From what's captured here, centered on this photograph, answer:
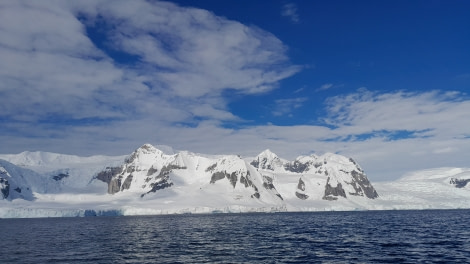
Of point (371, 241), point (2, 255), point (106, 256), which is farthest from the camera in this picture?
point (371, 241)

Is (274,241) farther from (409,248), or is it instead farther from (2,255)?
(2,255)

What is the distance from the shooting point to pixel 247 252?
64.8m

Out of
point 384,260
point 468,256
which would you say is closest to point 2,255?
point 384,260

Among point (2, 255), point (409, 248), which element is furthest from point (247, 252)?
point (2, 255)

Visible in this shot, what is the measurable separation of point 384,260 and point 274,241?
95.7ft

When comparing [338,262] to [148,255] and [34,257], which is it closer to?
[148,255]

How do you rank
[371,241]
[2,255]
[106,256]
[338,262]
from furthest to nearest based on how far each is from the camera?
[371,241]
[2,255]
[106,256]
[338,262]

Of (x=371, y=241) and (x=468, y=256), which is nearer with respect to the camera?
(x=468, y=256)

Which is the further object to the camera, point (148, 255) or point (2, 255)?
point (2, 255)

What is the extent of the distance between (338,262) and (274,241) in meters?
27.9

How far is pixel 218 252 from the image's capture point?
65375mm

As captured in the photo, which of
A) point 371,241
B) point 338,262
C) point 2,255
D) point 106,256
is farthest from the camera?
point 371,241

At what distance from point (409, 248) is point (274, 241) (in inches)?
957

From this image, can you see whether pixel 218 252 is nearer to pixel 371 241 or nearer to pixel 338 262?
pixel 338 262
